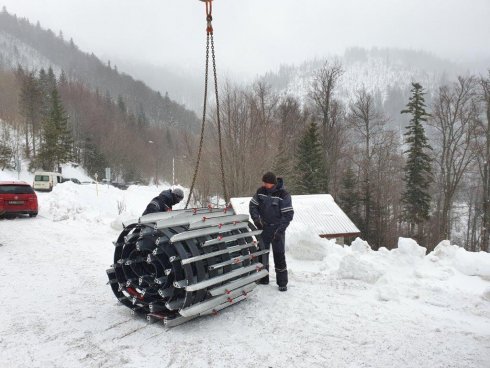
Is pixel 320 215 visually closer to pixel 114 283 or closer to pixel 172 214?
pixel 172 214

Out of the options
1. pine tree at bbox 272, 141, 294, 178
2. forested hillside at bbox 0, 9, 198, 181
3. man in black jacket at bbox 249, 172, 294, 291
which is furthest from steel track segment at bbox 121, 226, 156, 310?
forested hillside at bbox 0, 9, 198, 181

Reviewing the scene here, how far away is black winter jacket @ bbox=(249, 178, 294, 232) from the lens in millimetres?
6250

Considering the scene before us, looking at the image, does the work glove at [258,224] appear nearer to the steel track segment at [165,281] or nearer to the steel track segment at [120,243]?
the steel track segment at [165,281]

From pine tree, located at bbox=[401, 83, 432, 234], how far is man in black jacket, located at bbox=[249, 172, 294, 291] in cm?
3231

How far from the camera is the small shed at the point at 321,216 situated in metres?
11.0

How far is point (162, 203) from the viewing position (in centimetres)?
628

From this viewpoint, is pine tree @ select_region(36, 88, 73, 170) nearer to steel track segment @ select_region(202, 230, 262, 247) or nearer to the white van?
the white van

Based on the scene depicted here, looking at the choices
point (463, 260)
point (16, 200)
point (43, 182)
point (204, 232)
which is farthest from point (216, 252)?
point (43, 182)

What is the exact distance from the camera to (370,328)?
4.66 metres

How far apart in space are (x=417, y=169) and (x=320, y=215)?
2814 cm

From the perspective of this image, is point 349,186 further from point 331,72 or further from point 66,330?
point 66,330

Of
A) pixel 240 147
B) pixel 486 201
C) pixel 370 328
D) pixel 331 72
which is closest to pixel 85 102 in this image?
pixel 331 72

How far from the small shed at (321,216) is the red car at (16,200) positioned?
8.93m

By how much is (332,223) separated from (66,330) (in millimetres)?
8167
